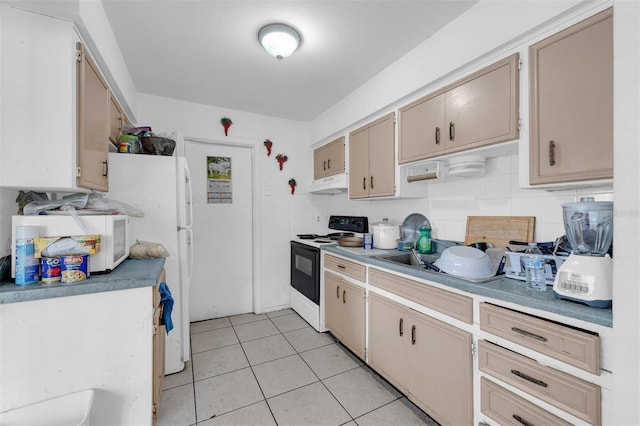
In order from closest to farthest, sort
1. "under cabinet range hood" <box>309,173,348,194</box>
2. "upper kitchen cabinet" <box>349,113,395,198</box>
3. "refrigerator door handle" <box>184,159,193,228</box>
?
"refrigerator door handle" <box>184,159,193,228</box>
"upper kitchen cabinet" <box>349,113,395,198</box>
"under cabinet range hood" <box>309,173,348,194</box>

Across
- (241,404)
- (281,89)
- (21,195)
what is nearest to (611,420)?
(241,404)

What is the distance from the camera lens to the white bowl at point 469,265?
1.38 m

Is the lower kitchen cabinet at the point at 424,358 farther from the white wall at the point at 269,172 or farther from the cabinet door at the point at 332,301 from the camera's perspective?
the white wall at the point at 269,172

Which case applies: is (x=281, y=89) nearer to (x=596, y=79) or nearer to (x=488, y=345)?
(x=596, y=79)

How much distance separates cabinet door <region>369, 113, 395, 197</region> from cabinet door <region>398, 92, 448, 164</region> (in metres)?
0.11

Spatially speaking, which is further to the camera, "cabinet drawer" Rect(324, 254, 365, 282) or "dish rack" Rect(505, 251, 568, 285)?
"cabinet drawer" Rect(324, 254, 365, 282)

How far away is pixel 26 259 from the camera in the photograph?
1.11 meters

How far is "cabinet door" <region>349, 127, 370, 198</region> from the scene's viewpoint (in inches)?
101

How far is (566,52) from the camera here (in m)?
1.23

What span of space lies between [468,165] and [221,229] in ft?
8.60

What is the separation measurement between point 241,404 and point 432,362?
4.09ft

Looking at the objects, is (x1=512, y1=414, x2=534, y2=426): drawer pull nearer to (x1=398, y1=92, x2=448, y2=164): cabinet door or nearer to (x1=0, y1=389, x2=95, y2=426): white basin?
(x1=398, y1=92, x2=448, y2=164): cabinet door

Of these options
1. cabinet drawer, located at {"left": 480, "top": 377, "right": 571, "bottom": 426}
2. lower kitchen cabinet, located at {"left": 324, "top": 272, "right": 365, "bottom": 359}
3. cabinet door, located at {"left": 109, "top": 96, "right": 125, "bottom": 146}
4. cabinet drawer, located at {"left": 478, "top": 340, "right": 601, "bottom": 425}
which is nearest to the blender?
cabinet drawer, located at {"left": 478, "top": 340, "right": 601, "bottom": 425}

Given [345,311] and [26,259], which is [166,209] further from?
[345,311]
